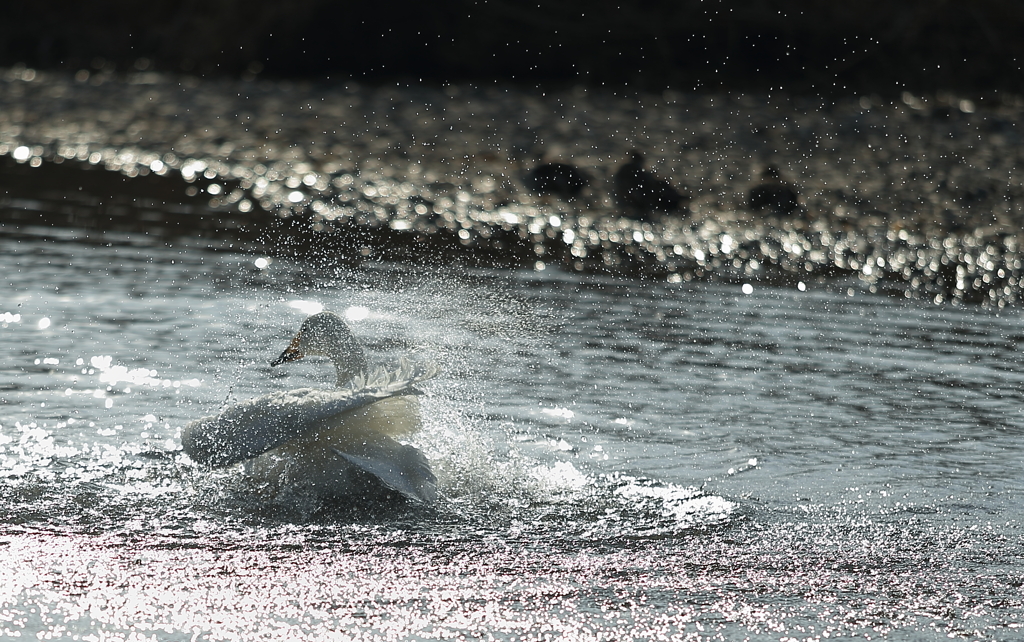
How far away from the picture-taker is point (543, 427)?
779 centimetres

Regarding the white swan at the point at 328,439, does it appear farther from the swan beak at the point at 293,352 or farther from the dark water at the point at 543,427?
the swan beak at the point at 293,352

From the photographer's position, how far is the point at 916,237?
13734 mm

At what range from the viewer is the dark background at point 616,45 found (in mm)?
22062

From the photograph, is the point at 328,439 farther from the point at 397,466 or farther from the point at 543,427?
the point at 543,427

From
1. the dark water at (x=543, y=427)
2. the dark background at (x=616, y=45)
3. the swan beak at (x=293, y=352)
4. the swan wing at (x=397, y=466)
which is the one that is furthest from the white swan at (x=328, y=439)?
the dark background at (x=616, y=45)

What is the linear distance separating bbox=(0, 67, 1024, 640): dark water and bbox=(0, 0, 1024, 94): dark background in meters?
7.38

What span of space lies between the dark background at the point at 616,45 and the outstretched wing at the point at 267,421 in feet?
54.1

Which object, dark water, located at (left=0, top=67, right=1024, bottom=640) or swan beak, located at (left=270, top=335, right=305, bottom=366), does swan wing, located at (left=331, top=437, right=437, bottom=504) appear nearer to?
dark water, located at (left=0, top=67, right=1024, bottom=640)

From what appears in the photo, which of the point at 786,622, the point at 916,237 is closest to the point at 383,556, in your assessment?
the point at 786,622

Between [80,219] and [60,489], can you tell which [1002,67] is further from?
[60,489]

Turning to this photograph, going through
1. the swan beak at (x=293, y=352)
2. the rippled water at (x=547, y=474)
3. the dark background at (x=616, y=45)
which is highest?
the dark background at (x=616, y=45)

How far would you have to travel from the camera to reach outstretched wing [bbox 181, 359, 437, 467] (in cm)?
620

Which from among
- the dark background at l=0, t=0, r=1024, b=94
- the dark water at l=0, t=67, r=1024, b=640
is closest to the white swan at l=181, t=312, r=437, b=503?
the dark water at l=0, t=67, r=1024, b=640

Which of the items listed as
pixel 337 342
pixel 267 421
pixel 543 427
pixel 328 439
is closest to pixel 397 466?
pixel 328 439
